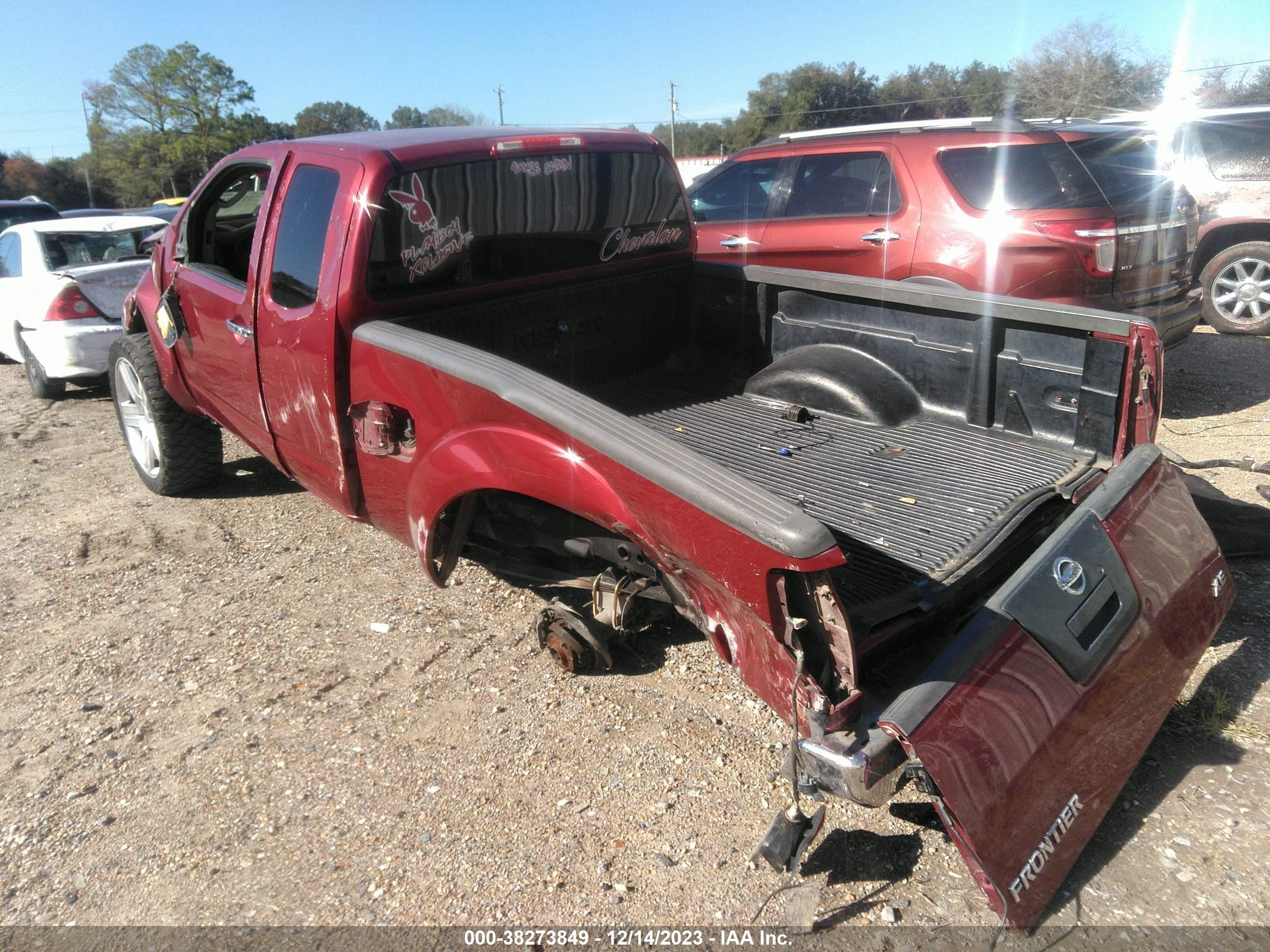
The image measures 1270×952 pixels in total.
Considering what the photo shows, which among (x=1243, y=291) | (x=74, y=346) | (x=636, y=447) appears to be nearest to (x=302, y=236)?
(x=636, y=447)

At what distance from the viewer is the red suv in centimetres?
555

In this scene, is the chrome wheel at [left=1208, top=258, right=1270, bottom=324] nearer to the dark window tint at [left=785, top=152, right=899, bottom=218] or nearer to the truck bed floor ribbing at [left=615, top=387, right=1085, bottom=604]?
the dark window tint at [left=785, top=152, right=899, bottom=218]

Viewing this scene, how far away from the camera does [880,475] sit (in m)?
3.46

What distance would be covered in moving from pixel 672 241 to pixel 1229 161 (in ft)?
22.0

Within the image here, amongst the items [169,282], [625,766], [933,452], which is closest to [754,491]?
[625,766]

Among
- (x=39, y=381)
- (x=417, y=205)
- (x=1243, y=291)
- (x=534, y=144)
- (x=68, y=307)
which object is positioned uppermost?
(x=534, y=144)

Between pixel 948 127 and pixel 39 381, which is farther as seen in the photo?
pixel 39 381

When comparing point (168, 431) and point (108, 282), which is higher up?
point (108, 282)

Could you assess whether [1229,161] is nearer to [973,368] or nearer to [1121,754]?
[973,368]

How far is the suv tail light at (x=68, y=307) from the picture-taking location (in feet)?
23.7

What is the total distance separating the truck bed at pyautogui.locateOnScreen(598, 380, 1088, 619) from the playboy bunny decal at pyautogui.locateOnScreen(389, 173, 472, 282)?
3.65 feet

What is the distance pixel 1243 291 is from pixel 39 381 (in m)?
10.8

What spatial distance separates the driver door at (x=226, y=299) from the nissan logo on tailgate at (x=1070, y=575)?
3.15m

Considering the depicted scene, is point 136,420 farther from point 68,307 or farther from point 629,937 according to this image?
point 629,937
